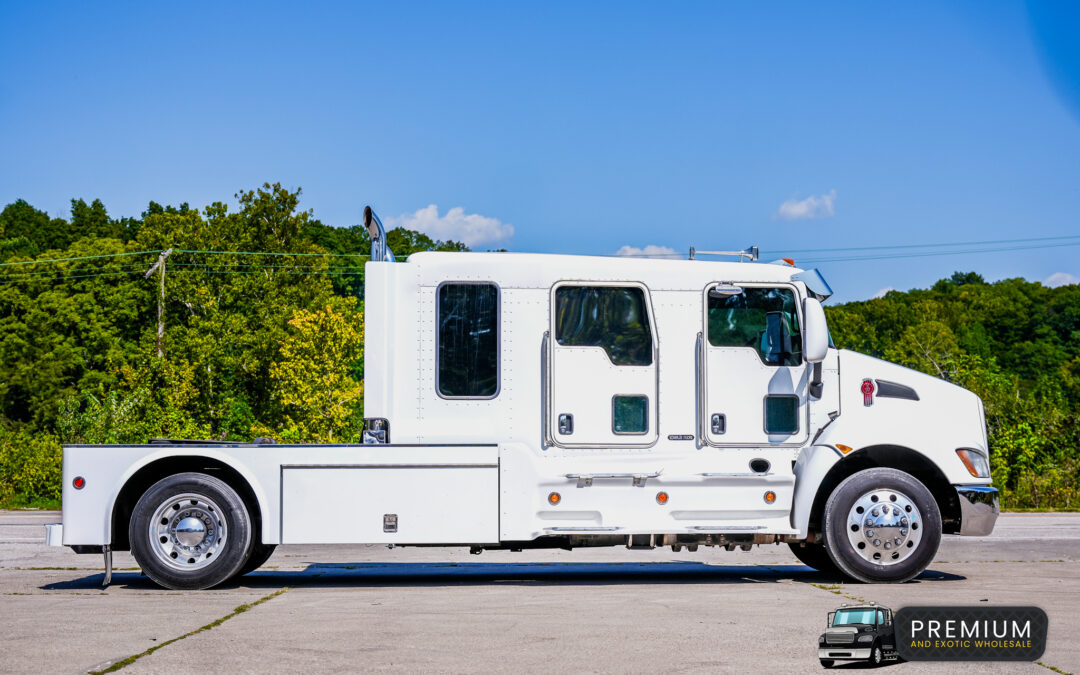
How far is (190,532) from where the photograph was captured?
9.53 meters

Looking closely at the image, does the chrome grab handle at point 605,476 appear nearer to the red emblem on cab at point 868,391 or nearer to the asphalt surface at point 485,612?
the asphalt surface at point 485,612

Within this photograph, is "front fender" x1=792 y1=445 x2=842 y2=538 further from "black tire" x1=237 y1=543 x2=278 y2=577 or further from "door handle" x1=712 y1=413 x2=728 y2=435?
"black tire" x1=237 y1=543 x2=278 y2=577

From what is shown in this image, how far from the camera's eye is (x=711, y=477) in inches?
383

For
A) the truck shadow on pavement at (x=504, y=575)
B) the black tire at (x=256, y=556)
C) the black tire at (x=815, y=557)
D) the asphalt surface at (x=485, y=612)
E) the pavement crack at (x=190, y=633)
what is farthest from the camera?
the black tire at (x=815, y=557)

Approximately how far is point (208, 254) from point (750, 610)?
192 feet

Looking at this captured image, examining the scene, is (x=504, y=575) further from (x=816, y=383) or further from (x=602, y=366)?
(x=816, y=383)

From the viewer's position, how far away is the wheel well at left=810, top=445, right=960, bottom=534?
997cm

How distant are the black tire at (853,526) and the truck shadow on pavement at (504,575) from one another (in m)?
0.48

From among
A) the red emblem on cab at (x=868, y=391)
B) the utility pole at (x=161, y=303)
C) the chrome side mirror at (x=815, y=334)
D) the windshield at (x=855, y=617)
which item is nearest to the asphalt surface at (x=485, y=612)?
the windshield at (x=855, y=617)

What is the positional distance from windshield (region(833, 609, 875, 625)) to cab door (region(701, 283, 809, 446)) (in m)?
3.40

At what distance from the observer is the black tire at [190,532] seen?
9.45m

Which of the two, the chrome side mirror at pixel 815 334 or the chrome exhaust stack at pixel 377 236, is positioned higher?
the chrome exhaust stack at pixel 377 236

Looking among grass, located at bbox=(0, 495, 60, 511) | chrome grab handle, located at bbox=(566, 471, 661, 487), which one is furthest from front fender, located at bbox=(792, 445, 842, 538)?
grass, located at bbox=(0, 495, 60, 511)

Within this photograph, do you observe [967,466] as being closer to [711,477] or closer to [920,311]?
[711,477]
